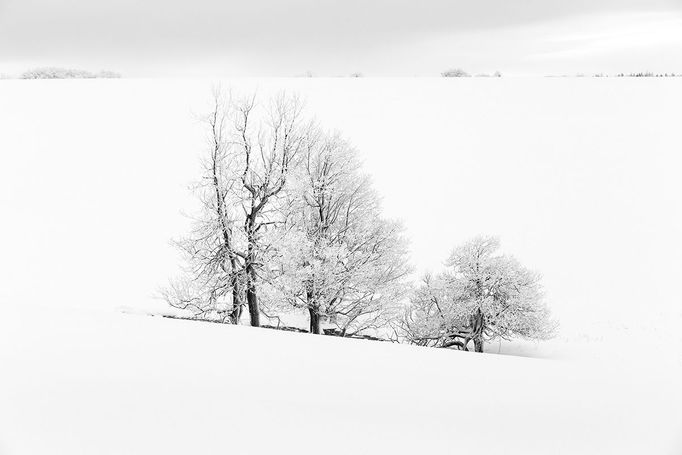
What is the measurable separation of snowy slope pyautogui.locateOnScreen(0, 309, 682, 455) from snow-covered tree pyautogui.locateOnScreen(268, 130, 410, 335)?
6592 millimetres

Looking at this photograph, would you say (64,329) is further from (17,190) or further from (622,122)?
(622,122)

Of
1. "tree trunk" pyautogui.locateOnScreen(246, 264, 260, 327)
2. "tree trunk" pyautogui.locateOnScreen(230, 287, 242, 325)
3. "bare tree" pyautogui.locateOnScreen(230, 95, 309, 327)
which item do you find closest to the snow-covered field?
"tree trunk" pyautogui.locateOnScreen(230, 287, 242, 325)

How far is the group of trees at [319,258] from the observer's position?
13.6 metres

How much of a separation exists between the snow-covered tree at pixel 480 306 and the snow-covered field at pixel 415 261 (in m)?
1.18

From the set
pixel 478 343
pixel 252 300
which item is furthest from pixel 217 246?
pixel 478 343

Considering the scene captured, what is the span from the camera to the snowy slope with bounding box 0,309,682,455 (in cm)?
448

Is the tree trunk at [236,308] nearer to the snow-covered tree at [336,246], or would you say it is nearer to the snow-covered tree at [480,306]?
the snow-covered tree at [336,246]

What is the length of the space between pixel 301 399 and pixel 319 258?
893 cm

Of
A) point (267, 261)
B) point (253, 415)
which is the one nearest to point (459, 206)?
point (267, 261)

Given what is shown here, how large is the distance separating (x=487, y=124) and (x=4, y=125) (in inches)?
1414

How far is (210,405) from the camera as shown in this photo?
4902 millimetres

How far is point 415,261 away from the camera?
77.1ft

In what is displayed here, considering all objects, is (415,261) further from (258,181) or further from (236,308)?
(236,308)

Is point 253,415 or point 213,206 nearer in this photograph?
point 253,415
